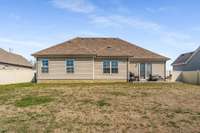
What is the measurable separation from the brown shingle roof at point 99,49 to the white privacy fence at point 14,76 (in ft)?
14.0

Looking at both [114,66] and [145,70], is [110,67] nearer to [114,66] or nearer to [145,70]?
[114,66]

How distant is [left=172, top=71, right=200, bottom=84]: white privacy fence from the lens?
24011 mm

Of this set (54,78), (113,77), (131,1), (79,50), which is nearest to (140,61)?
(113,77)

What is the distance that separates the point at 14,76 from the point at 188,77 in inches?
811

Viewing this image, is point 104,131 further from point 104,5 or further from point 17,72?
point 17,72

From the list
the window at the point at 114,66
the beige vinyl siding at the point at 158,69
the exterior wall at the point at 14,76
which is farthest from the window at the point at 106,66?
the exterior wall at the point at 14,76

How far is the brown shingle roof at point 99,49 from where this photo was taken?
23234 mm

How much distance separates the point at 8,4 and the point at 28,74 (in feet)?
48.0

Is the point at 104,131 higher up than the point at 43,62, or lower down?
lower down

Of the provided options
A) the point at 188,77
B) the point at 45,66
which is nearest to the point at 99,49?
the point at 45,66

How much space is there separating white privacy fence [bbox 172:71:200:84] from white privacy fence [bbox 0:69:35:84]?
61.9 ft

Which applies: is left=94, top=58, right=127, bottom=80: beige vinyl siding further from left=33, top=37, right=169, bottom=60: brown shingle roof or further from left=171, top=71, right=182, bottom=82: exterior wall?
left=171, top=71, right=182, bottom=82: exterior wall

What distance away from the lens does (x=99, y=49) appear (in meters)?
25.3

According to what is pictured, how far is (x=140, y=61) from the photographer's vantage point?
25812 mm
